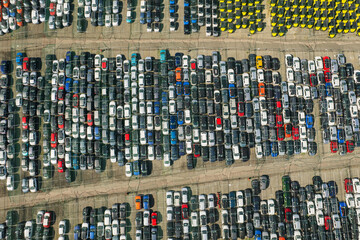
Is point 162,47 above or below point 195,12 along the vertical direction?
below

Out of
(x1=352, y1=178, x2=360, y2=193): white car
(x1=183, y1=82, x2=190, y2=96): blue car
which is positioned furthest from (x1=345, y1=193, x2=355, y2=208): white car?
(x1=183, y1=82, x2=190, y2=96): blue car

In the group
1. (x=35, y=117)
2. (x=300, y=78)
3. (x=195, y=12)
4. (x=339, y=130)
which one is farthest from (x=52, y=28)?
(x=339, y=130)

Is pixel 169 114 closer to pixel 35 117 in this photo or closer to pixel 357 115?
pixel 35 117

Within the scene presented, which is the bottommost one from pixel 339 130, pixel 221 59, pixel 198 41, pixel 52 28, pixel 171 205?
pixel 171 205

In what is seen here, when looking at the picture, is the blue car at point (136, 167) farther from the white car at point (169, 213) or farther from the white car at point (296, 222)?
the white car at point (296, 222)

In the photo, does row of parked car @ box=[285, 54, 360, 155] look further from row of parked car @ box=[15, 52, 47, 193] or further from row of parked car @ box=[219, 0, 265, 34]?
row of parked car @ box=[15, 52, 47, 193]

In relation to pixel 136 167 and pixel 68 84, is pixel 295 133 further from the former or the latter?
pixel 68 84

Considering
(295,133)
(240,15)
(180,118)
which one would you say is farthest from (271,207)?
(240,15)
